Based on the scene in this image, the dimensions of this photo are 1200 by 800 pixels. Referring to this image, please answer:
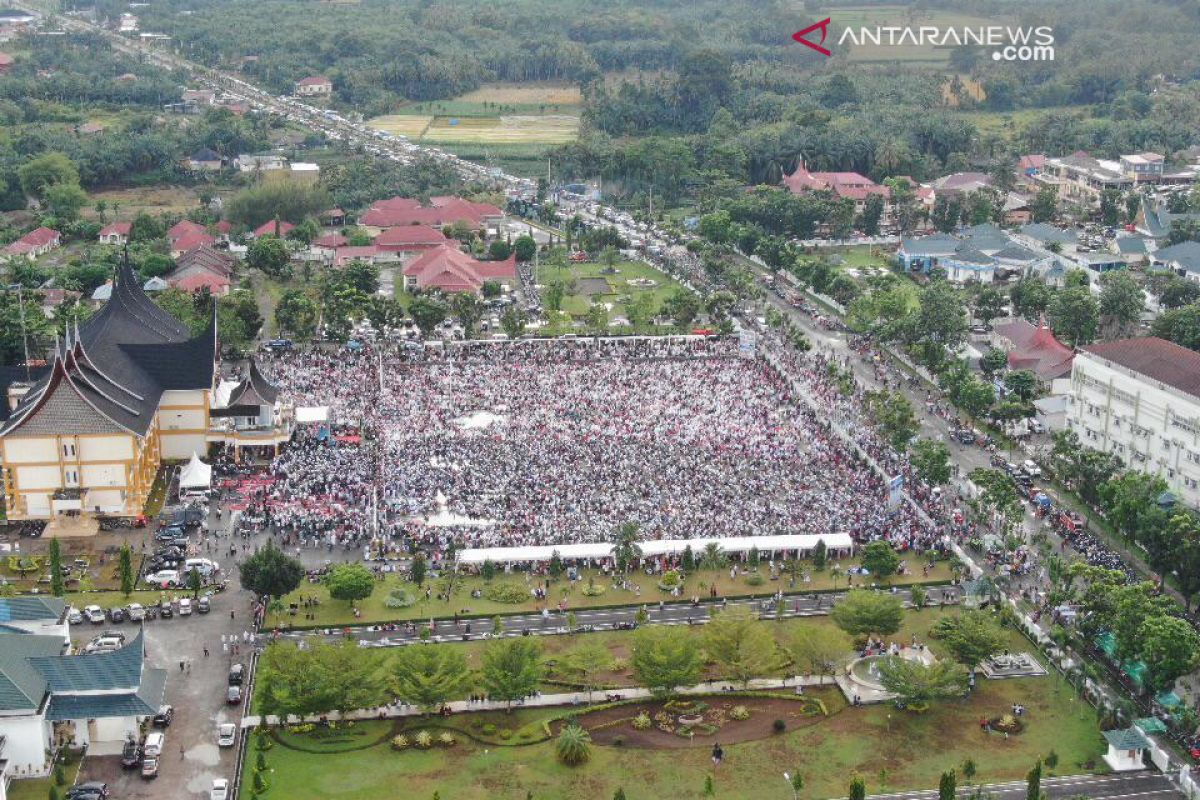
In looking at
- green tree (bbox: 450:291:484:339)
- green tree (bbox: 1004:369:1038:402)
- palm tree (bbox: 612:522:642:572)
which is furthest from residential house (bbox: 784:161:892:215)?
palm tree (bbox: 612:522:642:572)

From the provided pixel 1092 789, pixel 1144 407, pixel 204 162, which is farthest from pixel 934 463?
pixel 204 162

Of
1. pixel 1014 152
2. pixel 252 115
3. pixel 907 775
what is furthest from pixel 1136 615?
pixel 252 115

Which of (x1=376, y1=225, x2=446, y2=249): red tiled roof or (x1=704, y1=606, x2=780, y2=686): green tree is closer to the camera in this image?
(x1=704, y1=606, x2=780, y2=686): green tree

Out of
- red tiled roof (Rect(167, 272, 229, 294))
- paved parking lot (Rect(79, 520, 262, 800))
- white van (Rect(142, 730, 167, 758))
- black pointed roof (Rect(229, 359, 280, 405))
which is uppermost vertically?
black pointed roof (Rect(229, 359, 280, 405))

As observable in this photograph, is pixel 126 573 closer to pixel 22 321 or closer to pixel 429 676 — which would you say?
pixel 429 676

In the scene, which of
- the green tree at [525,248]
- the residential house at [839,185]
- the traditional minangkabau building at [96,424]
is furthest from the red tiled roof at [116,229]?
the residential house at [839,185]

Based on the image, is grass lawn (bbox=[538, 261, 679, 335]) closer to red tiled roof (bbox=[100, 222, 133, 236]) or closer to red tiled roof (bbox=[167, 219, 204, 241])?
red tiled roof (bbox=[167, 219, 204, 241])
